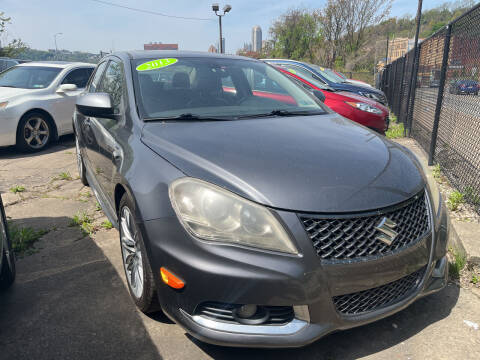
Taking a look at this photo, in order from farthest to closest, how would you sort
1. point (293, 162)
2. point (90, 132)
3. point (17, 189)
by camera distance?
point (17, 189)
point (90, 132)
point (293, 162)

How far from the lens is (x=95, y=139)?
3248mm

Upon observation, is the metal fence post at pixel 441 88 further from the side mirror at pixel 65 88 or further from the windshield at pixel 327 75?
the side mirror at pixel 65 88

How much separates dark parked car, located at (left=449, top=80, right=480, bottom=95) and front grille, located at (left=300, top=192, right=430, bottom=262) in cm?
297

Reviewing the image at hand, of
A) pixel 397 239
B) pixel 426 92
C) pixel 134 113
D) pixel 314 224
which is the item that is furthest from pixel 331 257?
pixel 426 92

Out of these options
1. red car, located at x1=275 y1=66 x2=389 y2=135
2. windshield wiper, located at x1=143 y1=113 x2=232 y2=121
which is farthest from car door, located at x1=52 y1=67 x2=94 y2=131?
windshield wiper, located at x1=143 y1=113 x2=232 y2=121

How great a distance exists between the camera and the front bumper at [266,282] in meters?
1.64

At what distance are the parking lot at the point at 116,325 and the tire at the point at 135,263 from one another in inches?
5.9

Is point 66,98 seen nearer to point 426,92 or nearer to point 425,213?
point 426,92

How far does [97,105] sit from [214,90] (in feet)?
2.86

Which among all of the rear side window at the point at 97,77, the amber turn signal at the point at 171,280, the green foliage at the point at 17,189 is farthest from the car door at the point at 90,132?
the amber turn signal at the point at 171,280

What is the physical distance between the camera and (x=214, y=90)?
302 cm

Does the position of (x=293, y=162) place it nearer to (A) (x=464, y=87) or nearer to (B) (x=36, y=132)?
(A) (x=464, y=87)

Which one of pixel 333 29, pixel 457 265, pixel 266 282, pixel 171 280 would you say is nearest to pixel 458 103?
pixel 457 265

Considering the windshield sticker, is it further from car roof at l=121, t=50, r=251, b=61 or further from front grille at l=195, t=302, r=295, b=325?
front grille at l=195, t=302, r=295, b=325
